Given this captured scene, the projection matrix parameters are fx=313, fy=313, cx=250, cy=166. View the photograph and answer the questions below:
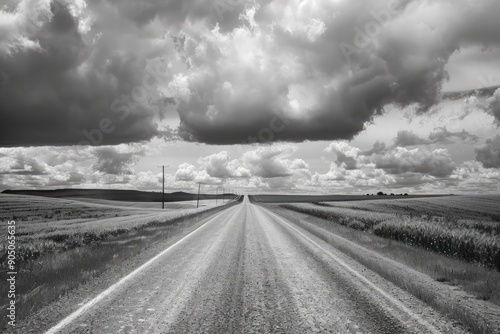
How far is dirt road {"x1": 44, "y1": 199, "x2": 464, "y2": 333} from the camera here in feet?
15.3

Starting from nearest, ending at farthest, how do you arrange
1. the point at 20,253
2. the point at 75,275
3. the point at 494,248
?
the point at 75,275, the point at 494,248, the point at 20,253

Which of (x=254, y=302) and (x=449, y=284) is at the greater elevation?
(x=254, y=302)

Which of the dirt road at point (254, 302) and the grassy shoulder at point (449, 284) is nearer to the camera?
the dirt road at point (254, 302)

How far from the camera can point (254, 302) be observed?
18.9ft

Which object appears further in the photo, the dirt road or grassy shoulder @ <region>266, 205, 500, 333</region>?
grassy shoulder @ <region>266, 205, 500, 333</region>

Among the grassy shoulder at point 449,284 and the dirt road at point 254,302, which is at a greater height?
the dirt road at point 254,302

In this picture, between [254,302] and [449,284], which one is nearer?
[254,302]

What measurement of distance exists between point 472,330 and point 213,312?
3983 millimetres

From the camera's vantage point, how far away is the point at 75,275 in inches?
305

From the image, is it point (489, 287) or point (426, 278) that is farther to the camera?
point (426, 278)

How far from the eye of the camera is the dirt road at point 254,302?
15.3ft

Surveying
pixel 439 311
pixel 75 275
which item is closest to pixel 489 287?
pixel 439 311

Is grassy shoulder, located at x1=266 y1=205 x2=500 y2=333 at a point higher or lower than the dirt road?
lower

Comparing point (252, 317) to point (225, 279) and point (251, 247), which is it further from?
point (251, 247)
